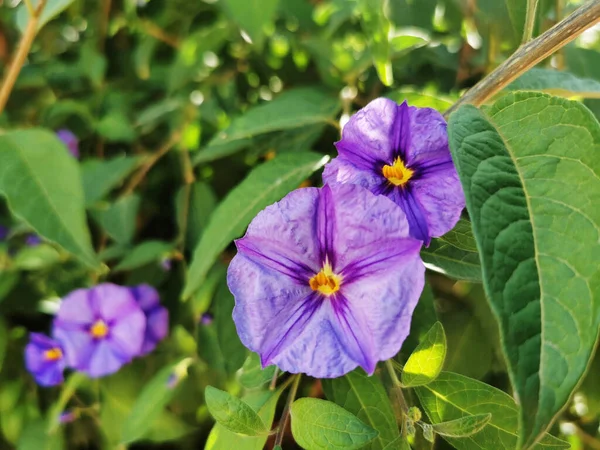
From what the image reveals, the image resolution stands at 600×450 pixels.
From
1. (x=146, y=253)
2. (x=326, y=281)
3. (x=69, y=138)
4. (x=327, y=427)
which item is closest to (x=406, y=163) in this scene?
→ (x=326, y=281)

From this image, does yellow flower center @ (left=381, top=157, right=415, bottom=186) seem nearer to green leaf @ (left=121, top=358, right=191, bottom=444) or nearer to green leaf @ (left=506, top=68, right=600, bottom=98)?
green leaf @ (left=506, top=68, right=600, bottom=98)

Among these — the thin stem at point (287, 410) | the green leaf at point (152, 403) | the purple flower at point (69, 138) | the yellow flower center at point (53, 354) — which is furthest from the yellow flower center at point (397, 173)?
the purple flower at point (69, 138)

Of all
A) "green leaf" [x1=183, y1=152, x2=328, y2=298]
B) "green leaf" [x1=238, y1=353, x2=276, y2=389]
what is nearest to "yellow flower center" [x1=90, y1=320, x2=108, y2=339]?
"green leaf" [x1=183, y1=152, x2=328, y2=298]

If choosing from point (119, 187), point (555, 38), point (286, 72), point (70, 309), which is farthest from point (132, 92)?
point (555, 38)

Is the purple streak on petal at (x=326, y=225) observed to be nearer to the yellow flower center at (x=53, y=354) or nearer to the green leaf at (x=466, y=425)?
the green leaf at (x=466, y=425)

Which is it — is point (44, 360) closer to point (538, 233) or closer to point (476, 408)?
point (476, 408)

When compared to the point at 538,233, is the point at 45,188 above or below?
below
